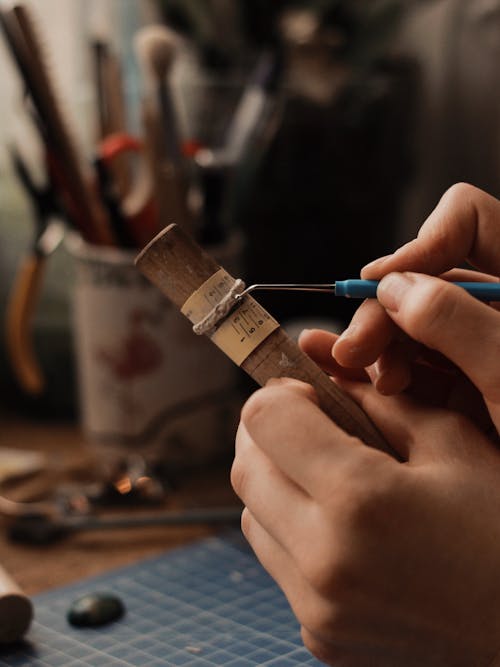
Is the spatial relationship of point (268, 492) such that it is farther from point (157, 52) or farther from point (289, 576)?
point (157, 52)

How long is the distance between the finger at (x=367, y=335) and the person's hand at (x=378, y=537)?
42 millimetres

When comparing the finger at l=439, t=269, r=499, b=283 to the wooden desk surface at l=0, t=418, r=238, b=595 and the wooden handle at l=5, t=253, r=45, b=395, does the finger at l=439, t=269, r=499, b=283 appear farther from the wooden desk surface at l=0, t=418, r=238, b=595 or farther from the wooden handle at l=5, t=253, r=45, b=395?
the wooden handle at l=5, t=253, r=45, b=395

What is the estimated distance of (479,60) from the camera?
107cm

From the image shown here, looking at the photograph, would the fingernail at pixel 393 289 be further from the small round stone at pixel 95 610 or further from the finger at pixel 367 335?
the small round stone at pixel 95 610

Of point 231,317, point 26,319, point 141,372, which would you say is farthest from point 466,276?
point 26,319

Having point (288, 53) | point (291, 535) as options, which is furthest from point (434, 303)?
point (288, 53)

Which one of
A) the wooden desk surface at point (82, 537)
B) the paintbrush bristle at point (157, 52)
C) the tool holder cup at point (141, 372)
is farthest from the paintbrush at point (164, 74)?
the wooden desk surface at point (82, 537)

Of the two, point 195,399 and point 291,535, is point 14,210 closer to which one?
point 195,399

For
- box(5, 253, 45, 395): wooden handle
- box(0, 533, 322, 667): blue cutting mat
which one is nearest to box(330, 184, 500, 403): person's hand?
box(0, 533, 322, 667): blue cutting mat

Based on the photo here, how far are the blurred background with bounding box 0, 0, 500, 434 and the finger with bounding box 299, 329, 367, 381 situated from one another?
36cm

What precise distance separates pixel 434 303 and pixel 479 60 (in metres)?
0.72

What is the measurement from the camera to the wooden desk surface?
764 mm

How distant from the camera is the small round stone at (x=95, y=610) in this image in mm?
661

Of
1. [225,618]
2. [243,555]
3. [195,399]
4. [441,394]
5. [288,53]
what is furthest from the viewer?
[288,53]
